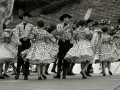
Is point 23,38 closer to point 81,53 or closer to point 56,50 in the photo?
point 56,50

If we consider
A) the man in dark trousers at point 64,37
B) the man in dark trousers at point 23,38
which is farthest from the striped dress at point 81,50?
the man in dark trousers at point 23,38

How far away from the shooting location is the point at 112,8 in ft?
126

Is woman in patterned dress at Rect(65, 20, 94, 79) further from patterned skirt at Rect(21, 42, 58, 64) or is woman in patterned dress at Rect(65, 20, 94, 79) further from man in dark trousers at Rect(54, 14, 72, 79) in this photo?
patterned skirt at Rect(21, 42, 58, 64)

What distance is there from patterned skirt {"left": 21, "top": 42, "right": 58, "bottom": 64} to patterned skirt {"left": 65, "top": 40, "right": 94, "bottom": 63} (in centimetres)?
55

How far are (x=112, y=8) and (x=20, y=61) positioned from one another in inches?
1062

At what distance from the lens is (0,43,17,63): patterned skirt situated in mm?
12959

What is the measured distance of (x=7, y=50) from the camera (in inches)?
520

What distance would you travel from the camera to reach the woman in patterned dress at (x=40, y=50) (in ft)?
37.9

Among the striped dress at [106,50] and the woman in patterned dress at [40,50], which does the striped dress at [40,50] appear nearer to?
the woman in patterned dress at [40,50]

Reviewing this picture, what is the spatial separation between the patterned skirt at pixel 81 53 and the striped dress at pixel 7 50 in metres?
2.06

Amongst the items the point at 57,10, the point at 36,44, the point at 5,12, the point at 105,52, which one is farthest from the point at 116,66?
the point at 57,10

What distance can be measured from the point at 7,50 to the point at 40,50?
1916 millimetres

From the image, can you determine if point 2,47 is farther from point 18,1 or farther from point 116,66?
point 18,1

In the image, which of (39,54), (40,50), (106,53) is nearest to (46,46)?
(40,50)
